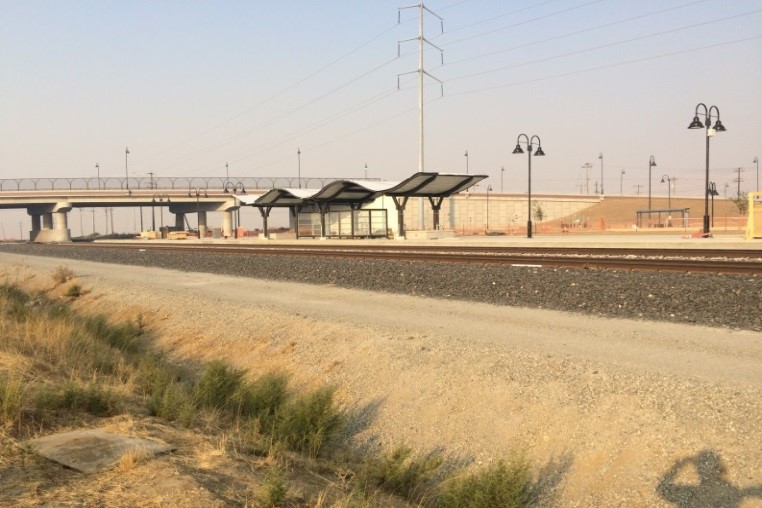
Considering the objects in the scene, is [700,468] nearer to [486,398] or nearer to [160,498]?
[486,398]

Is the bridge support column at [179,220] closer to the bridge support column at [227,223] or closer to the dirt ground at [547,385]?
the bridge support column at [227,223]

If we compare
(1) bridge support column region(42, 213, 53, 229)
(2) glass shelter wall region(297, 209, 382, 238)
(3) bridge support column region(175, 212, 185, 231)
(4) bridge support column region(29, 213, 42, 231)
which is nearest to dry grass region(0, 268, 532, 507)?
(2) glass shelter wall region(297, 209, 382, 238)

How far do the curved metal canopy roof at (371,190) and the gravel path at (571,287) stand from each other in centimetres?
2067

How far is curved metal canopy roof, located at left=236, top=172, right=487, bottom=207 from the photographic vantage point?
42.3 metres

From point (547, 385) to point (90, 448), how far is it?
4935 mm

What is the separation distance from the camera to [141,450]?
5.55m

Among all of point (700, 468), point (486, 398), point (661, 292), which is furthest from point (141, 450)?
point (661, 292)

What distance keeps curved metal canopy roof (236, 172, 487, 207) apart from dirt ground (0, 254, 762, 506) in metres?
28.9

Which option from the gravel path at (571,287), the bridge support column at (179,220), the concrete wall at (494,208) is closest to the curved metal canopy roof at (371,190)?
the gravel path at (571,287)

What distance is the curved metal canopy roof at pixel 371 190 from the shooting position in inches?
1666

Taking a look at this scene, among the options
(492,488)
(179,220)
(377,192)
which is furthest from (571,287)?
(179,220)

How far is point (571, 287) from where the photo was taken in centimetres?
1400

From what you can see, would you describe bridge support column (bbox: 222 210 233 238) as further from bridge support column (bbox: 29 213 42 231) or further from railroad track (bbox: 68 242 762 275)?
railroad track (bbox: 68 242 762 275)

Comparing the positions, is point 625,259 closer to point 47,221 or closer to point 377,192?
point 377,192
